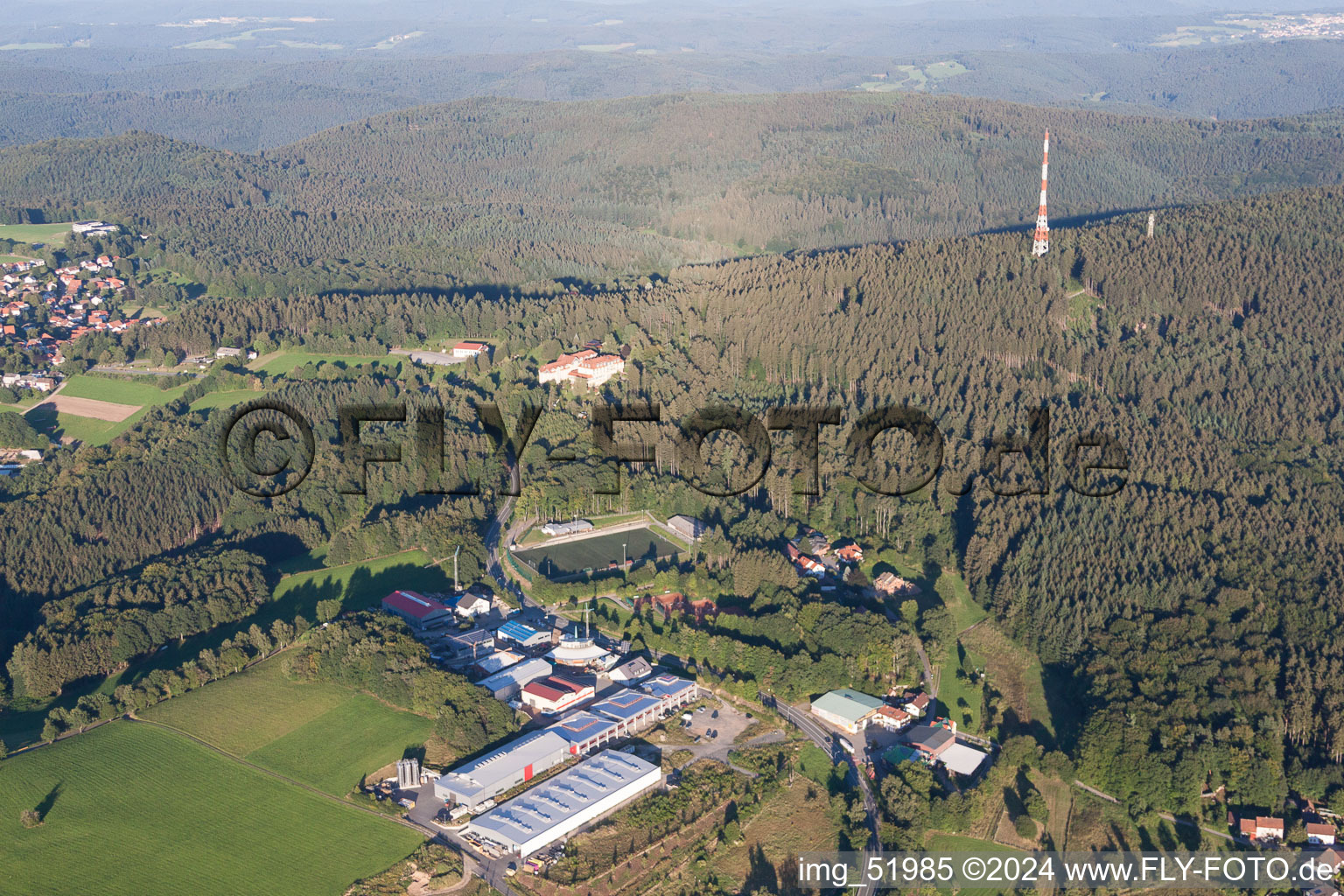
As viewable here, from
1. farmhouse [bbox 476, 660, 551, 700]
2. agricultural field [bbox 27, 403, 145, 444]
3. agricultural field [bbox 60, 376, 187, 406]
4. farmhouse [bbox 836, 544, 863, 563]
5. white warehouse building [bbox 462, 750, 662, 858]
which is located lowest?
white warehouse building [bbox 462, 750, 662, 858]

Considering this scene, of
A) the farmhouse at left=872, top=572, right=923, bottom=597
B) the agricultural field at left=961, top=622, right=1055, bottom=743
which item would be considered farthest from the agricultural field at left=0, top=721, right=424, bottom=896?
the farmhouse at left=872, top=572, right=923, bottom=597

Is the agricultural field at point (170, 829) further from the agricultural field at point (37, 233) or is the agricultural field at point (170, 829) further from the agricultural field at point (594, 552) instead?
the agricultural field at point (37, 233)

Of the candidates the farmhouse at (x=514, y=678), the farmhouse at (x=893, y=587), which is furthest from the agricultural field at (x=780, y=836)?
the farmhouse at (x=893, y=587)

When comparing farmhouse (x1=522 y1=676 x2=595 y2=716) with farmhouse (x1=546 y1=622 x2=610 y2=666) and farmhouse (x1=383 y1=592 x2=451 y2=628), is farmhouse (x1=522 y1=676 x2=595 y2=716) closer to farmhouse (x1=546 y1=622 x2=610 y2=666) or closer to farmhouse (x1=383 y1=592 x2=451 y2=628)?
farmhouse (x1=546 y1=622 x2=610 y2=666)

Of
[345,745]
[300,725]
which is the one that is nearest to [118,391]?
[300,725]

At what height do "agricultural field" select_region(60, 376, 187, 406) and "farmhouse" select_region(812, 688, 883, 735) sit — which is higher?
"agricultural field" select_region(60, 376, 187, 406)

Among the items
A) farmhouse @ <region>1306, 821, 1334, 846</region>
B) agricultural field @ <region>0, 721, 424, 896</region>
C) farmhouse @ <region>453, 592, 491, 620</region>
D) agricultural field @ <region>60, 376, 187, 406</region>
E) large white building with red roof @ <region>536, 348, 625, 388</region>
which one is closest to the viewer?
agricultural field @ <region>0, 721, 424, 896</region>

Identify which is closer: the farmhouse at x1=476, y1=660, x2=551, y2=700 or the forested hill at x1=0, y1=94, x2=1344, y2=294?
the farmhouse at x1=476, y1=660, x2=551, y2=700

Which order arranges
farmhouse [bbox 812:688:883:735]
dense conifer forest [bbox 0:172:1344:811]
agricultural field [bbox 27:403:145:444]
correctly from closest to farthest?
1. farmhouse [bbox 812:688:883:735]
2. dense conifer forest [bbox 0:172:1344:811]
3. agricultural field [bbox 27:403:145:444]
